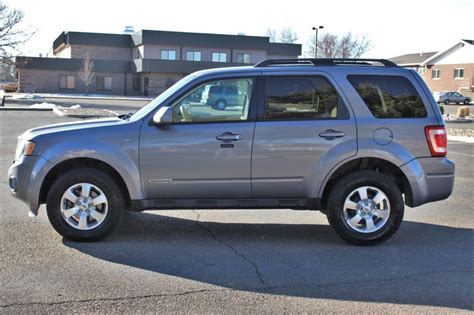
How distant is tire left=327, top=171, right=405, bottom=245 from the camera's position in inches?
236

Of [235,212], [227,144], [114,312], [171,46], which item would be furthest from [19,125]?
[171,46]

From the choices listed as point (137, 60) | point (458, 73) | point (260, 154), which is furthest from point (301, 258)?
point (458, 73)

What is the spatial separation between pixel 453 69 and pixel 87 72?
46.0 m

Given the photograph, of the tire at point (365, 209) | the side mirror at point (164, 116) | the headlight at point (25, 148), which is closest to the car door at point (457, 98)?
the tire at point (365, 209)

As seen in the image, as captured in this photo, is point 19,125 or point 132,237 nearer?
point 132,237

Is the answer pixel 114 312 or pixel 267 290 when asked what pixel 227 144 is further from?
pixel 114 312

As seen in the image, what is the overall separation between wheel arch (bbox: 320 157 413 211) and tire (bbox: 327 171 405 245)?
0.39 feet

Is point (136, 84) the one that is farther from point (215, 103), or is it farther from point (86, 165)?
point (215, 103)

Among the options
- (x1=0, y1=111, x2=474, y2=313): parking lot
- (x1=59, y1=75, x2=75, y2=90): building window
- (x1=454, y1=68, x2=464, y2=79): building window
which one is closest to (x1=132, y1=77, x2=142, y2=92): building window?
(x1=59, y1=75, x2=75, y2=90): building window

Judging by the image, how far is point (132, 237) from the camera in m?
6.20

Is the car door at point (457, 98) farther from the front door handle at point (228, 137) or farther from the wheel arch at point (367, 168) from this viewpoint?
the front door handle at point (228, 137)

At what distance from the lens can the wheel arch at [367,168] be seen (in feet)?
20.0

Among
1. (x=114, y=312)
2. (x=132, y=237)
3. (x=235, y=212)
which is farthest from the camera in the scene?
(x=235, y=212)

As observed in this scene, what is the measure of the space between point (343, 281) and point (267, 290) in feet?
2.48
